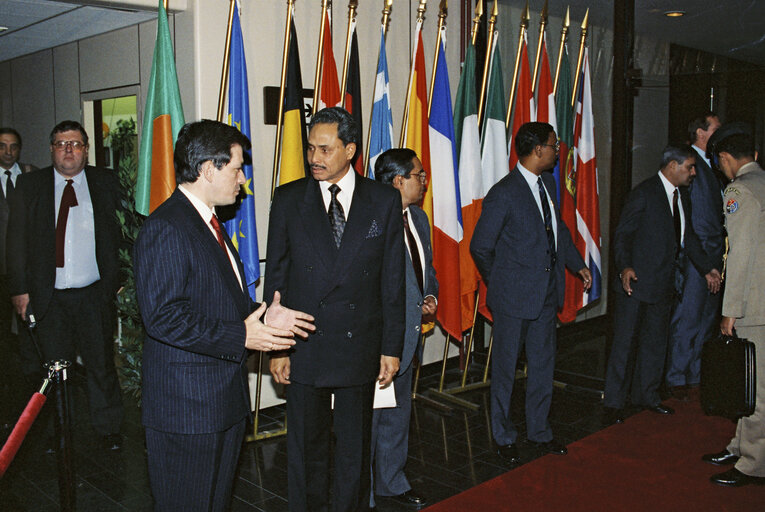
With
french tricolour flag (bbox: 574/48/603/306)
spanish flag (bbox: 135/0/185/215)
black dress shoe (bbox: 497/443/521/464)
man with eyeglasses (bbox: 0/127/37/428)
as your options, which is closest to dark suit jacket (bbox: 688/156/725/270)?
french tricolour flag (bbox: 574/48/603/306)

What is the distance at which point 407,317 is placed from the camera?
3.16 m

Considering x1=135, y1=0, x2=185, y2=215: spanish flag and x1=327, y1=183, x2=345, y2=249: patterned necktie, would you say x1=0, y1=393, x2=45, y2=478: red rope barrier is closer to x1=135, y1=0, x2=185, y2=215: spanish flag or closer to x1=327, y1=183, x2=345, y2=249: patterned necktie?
x1=327, y1=183, x2=345, y2=249: patterned necktie

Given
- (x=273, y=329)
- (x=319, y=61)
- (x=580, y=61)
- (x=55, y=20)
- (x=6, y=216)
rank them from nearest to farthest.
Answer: (x=273, y=329) → (x=319, y=61) → (x=6, y=216) → (x=55, y=20) → (x=580, y=61)

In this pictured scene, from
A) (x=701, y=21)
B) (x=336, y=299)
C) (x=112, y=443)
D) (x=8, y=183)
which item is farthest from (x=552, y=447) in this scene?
(x=8, y=183)

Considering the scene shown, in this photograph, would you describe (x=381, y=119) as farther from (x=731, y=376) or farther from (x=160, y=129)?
(x=731, y=376)

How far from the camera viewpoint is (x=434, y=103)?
192 inches

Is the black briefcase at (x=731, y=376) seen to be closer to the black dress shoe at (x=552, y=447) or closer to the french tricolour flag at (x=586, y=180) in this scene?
the black dress shoe at (x=552, y=447)

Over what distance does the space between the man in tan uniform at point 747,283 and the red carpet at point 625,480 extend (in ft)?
0.47

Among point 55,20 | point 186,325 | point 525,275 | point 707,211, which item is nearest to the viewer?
point 186,325

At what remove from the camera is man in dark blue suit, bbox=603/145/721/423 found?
4426 mm

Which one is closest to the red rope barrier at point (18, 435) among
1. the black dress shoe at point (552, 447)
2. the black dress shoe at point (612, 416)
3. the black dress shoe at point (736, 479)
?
the black dress shoe at point (552, 447)

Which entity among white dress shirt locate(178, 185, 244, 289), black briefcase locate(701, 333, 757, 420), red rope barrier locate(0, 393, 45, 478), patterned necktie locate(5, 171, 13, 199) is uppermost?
patterned necktie locate(5, 171, 13, 199)

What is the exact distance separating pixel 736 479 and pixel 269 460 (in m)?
2.42

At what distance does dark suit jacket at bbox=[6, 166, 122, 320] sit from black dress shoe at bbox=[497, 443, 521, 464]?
237cm
